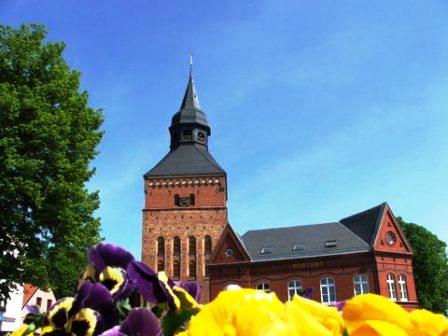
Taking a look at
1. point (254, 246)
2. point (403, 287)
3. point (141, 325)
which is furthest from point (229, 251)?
point (141, 325)

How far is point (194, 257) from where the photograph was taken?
42281mm

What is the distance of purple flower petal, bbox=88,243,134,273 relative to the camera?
1.18 meters

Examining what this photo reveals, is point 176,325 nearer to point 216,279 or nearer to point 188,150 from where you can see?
point 216,279

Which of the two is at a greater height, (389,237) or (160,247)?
(160,247)

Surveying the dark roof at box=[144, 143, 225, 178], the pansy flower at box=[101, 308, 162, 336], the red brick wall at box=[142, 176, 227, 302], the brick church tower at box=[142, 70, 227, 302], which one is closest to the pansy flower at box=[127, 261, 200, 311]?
the pansy flower at box=[101, 308, 162, 336]

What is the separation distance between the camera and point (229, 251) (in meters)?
36.8

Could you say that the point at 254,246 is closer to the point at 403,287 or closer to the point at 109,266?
the point at 403,287

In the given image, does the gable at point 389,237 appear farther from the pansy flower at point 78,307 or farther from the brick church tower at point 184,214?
the pansy flower at point 78,307

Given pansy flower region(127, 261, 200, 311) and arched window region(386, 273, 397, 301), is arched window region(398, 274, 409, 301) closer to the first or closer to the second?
arched window region(386, 273, 397, 301)

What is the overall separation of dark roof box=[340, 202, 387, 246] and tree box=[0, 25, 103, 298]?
80.4 feet

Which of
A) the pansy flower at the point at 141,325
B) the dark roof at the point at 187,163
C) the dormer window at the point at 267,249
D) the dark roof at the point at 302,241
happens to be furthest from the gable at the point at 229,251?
the pansy flower at the point at 141,325

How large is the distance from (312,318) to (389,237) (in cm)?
3701

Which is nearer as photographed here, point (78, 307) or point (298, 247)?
point (78, 307)

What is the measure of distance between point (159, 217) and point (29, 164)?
30.5 meters
